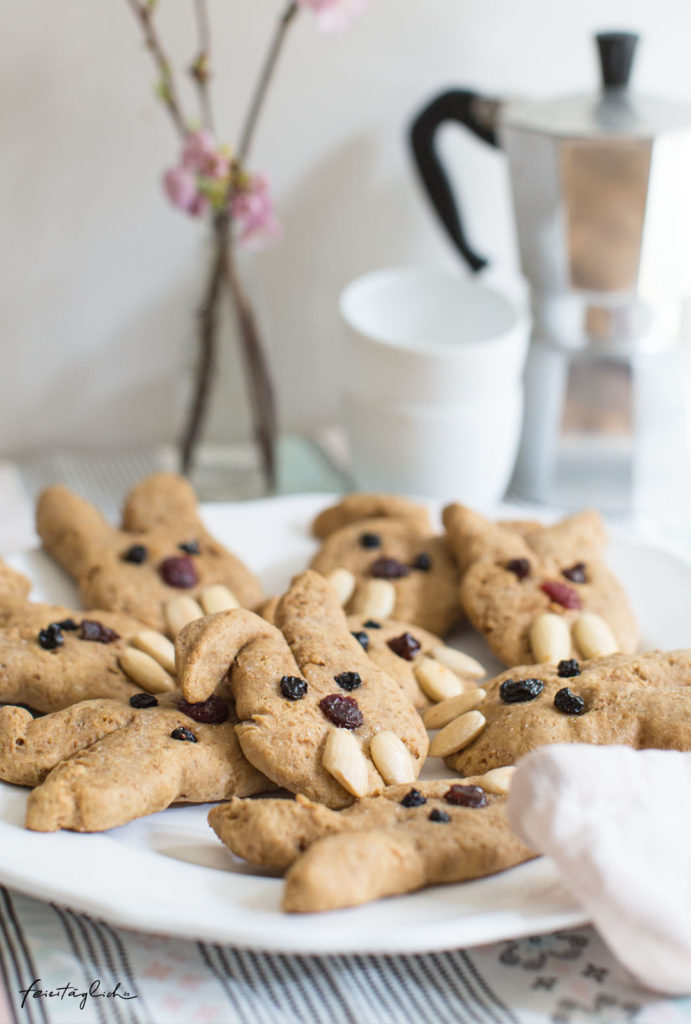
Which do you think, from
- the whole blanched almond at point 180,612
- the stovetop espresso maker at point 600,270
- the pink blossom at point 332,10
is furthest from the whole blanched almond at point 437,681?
the pink blossom at point 332,10

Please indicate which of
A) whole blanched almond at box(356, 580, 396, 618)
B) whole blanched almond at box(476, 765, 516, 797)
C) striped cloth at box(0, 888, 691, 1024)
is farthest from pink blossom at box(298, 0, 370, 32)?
striped cloth at box(0, 888, 691, 1024)

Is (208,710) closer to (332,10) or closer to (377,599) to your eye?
(377,599)

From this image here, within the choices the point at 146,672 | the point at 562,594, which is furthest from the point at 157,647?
the point at 562,594

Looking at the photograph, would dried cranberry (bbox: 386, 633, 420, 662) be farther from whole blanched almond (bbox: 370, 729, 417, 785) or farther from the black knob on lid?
the black knob on lid

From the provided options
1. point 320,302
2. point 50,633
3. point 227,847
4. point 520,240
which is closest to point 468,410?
point 520,240

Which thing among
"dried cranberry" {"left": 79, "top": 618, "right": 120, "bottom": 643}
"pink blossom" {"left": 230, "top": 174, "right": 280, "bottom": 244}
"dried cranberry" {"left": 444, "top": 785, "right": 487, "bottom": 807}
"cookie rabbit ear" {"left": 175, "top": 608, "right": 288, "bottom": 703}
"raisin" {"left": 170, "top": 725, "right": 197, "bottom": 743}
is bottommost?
"dried cranberry" {"left": 444, "top": 785, "right": 487, "bottom": 807}

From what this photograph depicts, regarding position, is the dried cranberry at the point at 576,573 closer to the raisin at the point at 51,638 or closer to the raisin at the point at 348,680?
the raisin at the point at 348,680

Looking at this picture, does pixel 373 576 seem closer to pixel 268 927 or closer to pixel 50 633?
pixel 50 633
